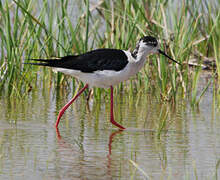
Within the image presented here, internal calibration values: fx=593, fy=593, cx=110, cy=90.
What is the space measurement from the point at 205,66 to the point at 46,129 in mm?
4172

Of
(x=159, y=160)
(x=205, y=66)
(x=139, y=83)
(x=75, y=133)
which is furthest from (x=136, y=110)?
(x=205, y=66)

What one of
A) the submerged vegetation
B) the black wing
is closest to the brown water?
the submerged vegetation

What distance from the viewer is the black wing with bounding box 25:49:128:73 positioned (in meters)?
6.12

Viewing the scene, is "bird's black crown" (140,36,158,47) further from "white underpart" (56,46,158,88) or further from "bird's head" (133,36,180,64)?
"white underpart" (56,46,158,88)

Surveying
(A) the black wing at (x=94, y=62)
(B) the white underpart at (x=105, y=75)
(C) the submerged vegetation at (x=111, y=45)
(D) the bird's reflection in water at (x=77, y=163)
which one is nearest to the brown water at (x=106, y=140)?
(D) the bird's reflection in water at (x=77, y=163)

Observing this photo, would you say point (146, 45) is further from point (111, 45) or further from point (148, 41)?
point (111, 45)

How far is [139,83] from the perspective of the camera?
7594 millimetres

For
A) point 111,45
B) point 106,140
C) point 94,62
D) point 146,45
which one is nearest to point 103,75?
point 94,62

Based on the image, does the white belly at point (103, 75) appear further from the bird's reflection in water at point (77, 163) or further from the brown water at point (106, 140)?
the bird's reflection in water at point (77, 163)

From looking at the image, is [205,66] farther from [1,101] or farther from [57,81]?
[1,101]

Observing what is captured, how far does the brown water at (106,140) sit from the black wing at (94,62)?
0.58 metres

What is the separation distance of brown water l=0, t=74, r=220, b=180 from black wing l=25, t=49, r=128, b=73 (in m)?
0.58

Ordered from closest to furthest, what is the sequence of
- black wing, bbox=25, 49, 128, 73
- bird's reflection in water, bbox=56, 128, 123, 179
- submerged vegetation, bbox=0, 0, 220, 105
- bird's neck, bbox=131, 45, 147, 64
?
bird's reflection in water, bbox=56, 128, 123, 179 < black wing, bbox=25, 49, 128, 73 < bird's neck, bbox=131, 45, 147, 64 < submerged vegetation, bbox=0, 0, 220, 105

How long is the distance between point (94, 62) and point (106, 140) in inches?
40.9
